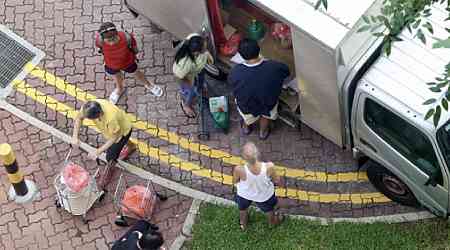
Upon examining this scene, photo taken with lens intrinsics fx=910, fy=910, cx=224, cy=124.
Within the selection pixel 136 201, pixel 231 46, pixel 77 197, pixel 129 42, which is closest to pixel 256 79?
pixel 231 46

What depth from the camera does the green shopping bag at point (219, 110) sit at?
11555mm

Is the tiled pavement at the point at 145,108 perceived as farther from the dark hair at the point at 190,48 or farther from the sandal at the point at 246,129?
the dark hair at the point at 190,48

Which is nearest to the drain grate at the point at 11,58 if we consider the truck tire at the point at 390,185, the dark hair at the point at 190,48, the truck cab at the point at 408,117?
the dark hair at the point at 190,48

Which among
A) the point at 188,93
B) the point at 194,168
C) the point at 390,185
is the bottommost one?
the point at 194,168

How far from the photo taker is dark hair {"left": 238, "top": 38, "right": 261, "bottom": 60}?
10.4 m

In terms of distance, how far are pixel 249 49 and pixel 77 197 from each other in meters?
2.71

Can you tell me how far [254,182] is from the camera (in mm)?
9906

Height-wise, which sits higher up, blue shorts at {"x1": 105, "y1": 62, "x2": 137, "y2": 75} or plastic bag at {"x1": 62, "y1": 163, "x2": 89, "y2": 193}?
blue shorts at {"x1": 105, "y1": 62, "x2": 137, "y2": 75}

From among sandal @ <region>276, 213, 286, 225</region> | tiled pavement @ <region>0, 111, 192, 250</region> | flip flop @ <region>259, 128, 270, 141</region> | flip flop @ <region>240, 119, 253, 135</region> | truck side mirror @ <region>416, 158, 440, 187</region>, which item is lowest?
tiled pavement @ <region>0, 111, 192, 250</region>

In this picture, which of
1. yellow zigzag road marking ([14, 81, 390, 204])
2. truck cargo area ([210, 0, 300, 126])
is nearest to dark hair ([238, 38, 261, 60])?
truck cargo area ([210, 0, 300, 126])

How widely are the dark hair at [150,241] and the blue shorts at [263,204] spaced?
1163 mm

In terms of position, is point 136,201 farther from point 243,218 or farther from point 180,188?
point 243,218

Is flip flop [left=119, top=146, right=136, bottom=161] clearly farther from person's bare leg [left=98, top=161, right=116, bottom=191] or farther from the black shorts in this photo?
the black shorts

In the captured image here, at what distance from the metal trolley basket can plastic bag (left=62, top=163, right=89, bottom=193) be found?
0.05 m
